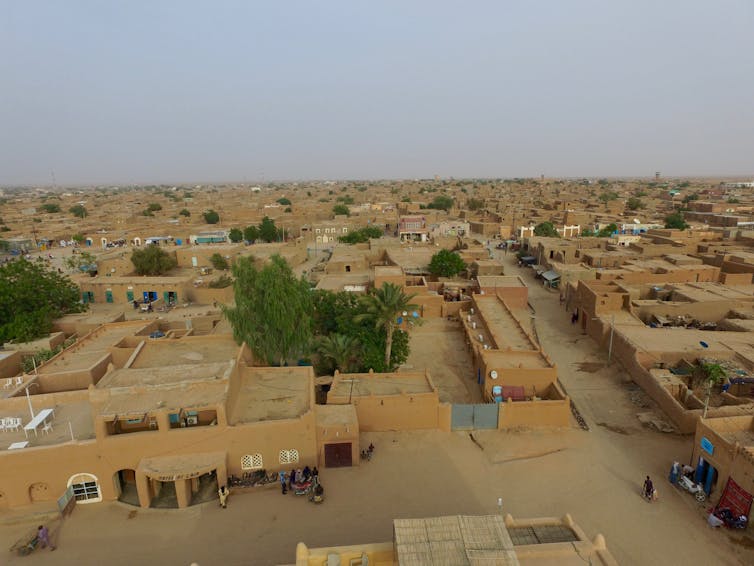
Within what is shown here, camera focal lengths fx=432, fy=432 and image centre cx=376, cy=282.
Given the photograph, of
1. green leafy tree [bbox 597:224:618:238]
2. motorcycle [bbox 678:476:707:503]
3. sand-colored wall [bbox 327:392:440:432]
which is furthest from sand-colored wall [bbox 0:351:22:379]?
green leafy tree [bbox 597:224:618:238]

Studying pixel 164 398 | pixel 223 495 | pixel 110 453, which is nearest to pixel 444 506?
pixel 223 495

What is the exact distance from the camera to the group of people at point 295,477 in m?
14.4

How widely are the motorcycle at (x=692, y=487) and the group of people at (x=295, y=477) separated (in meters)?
12.2

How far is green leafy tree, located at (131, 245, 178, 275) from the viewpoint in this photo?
142 ft

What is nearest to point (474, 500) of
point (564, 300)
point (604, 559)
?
point (604, 559)

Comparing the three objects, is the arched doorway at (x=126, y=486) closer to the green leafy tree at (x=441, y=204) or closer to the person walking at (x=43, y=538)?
the person walking at (x=43, y=538)

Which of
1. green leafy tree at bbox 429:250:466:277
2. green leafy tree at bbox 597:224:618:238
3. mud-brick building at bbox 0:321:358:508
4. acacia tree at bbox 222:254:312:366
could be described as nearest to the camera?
mud-brick building at bbox 0:321:358:508

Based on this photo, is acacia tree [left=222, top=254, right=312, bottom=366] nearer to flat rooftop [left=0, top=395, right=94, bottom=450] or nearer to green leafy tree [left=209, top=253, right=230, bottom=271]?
flat rooftop [left=0, top=395, right=94, bottom=450]

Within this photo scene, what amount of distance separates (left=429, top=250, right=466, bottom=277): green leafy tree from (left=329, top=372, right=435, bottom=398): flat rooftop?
19.1 m

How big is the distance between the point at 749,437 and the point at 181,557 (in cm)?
1836

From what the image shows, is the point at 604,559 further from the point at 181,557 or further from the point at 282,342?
the point at 282,342

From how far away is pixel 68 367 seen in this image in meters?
19.6

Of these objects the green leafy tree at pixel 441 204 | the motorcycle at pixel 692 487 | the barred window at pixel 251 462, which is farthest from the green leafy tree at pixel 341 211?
the motorcycle at pixel 692 487

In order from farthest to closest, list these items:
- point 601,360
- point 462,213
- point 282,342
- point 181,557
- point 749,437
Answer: point 462,213 < point 601,360 < point 282,342 < point 749,437 < point 181,557
